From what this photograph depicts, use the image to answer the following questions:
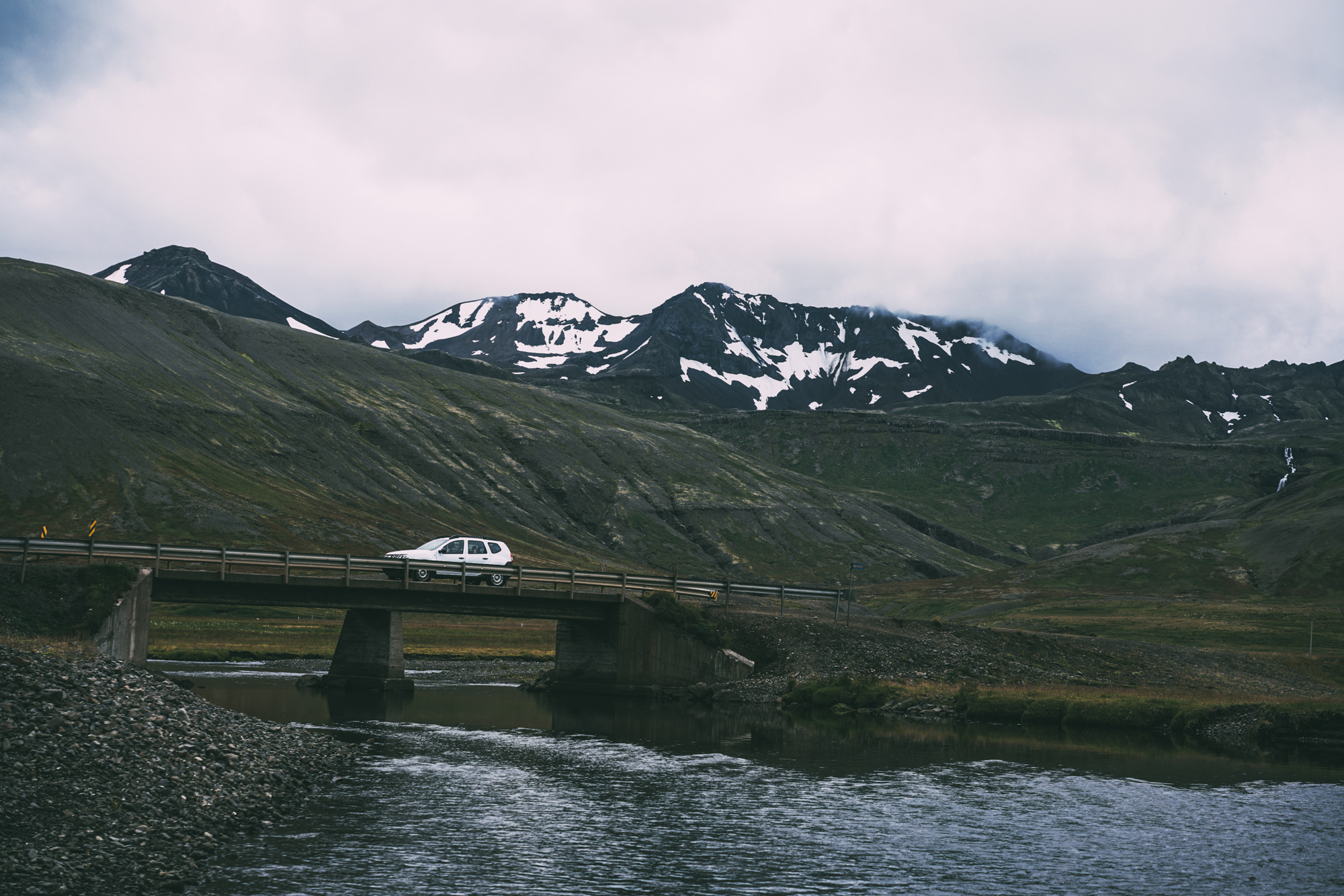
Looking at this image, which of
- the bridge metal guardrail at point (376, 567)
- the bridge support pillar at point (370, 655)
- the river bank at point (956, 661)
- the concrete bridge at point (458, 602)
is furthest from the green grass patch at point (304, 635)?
the river bank at point (956, 661)

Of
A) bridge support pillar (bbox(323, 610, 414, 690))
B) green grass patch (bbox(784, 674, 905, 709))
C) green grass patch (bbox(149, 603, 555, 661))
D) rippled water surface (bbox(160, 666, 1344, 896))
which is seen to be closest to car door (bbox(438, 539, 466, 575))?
bridge support pillar (bbox(323, 610, 414, 690))

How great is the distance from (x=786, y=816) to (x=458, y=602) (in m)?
31.5

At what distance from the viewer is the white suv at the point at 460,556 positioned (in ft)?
190

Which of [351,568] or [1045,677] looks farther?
[1045,677]

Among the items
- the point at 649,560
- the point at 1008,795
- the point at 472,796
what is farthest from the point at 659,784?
the point at 649,560

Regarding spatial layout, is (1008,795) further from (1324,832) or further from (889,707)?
(889,707)

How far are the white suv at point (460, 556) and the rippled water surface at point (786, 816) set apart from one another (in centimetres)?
1085

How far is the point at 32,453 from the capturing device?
13375 centimetres

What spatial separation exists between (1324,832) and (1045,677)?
3313 cm

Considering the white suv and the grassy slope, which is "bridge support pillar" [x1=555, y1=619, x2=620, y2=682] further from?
the grassy slope

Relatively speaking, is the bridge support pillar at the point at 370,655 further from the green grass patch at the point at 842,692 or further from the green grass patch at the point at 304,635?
the green grass patch at the point at 842,692

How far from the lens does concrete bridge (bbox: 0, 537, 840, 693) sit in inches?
2042

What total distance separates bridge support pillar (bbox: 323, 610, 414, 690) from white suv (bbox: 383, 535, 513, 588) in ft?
9.21

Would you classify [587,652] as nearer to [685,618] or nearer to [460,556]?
[685,618]
